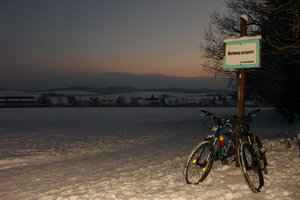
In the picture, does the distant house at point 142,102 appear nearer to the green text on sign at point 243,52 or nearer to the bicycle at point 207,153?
the green text on sign at point 243,52

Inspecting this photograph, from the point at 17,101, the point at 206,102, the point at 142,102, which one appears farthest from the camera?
the point at 142,102

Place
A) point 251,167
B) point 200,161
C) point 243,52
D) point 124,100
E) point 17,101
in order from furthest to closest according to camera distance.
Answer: point 124,100 < point 17,101 < point 243,52 < point 200,161 < point 251,167

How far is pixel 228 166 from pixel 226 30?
43.1 feet

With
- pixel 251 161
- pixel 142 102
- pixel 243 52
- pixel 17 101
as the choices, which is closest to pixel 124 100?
pixel 142 102

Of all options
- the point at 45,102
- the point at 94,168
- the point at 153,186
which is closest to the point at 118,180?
the point at 153,186

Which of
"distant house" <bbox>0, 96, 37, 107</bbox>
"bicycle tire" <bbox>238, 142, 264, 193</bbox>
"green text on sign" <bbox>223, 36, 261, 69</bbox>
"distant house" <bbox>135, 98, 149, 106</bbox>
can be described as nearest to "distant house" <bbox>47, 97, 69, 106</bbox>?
"distant house" <bbox>0, 96, 37, 107</bbox>

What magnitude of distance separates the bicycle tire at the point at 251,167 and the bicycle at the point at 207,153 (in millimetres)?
498

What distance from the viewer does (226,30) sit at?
55.0 feet

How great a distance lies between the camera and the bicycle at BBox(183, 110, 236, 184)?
4.69 metres

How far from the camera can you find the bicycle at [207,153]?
4.69 m

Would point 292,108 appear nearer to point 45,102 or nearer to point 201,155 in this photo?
point 201,155

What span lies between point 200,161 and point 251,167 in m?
0.92

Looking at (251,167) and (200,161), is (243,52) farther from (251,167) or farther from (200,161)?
(200,161)

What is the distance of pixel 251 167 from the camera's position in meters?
4.61
